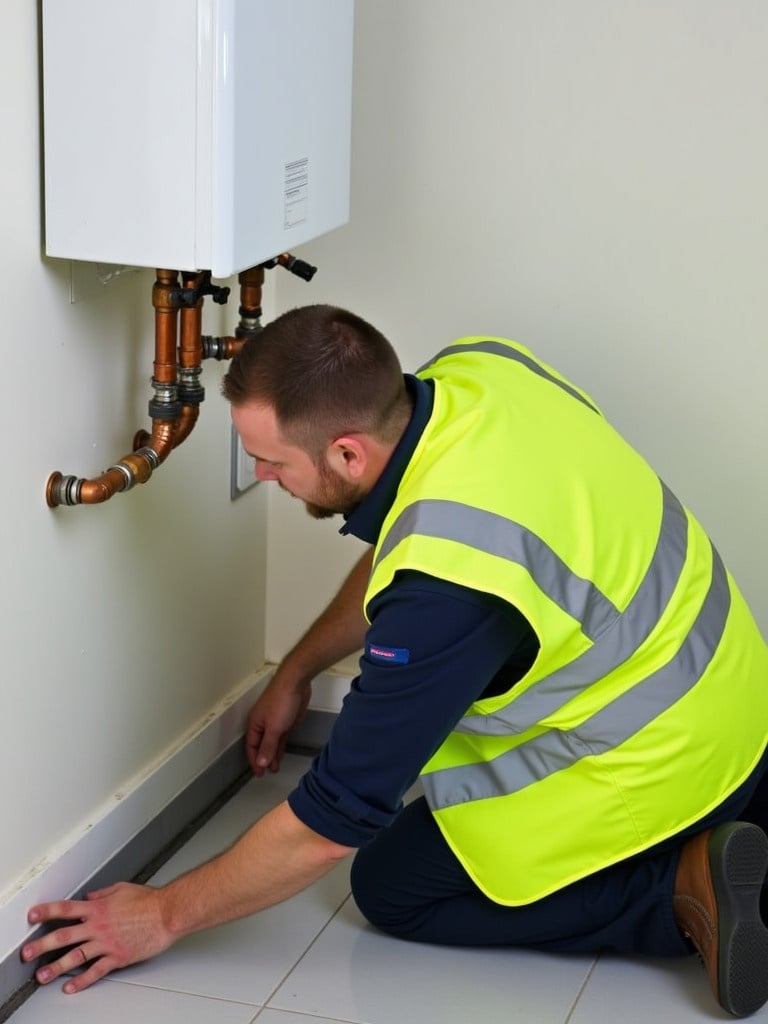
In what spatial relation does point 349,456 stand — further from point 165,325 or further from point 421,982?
point 421,982

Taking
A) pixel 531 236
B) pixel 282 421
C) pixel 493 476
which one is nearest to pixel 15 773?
pixel 282 421

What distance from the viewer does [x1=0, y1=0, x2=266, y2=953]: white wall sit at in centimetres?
143

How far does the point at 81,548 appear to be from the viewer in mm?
1629

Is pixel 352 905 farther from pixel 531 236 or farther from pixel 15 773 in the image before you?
pixel 531 236

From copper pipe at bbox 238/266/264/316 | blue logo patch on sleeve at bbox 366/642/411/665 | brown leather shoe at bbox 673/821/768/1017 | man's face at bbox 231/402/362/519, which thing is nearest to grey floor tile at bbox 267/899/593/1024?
brown leather shoe at bbox 673/821/768/1017

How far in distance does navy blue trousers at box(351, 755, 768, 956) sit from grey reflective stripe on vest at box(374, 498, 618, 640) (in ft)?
1.09

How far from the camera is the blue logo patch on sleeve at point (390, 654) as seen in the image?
1370 mm

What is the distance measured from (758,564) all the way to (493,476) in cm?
78

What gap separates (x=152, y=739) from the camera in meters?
1.90

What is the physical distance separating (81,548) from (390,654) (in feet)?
1.49

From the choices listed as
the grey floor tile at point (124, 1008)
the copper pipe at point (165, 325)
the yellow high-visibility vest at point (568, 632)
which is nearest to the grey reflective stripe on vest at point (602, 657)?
the yellow high-visibility vest at point (568, 632)

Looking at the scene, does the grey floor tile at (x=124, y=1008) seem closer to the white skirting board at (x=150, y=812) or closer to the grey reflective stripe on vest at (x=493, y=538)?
the white skirting board at (x=150, y=812)

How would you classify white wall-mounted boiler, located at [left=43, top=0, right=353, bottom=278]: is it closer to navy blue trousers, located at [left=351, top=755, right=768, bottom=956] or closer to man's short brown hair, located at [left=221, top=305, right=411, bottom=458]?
man's short brown hair, located at [left=221, top=305, right=411, bottom=458]

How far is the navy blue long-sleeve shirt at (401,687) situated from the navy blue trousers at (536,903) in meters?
0.29
